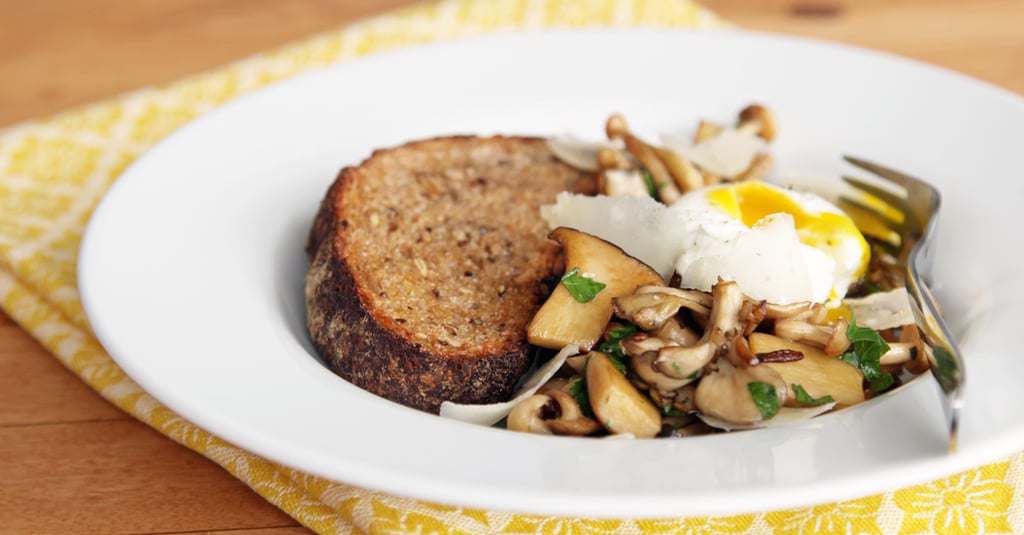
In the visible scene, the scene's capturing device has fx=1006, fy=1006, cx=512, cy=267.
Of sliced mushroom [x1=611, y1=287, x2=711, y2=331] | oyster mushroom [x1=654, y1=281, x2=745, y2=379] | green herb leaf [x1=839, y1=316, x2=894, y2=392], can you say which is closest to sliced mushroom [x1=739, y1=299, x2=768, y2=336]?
oyster mushroom [x1=654, y1=281, x2=745, y2=379]

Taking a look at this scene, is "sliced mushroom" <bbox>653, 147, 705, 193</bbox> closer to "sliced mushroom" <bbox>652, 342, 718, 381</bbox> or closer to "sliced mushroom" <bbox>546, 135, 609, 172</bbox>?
"sliced mushroom" <bbox>546, 135, 609, 172</bbox>

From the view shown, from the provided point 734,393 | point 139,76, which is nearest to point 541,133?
point 734,393

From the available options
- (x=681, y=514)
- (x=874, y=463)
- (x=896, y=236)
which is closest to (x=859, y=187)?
(x=896, y=236)

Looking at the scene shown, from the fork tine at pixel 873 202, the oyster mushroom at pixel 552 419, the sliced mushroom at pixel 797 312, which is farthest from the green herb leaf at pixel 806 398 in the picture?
the fork tine at pixel 873 202

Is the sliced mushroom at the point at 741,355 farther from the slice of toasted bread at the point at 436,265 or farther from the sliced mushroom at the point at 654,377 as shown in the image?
the slice of toasted bread at the point at 436,265

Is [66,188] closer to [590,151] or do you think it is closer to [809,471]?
[590,151]
